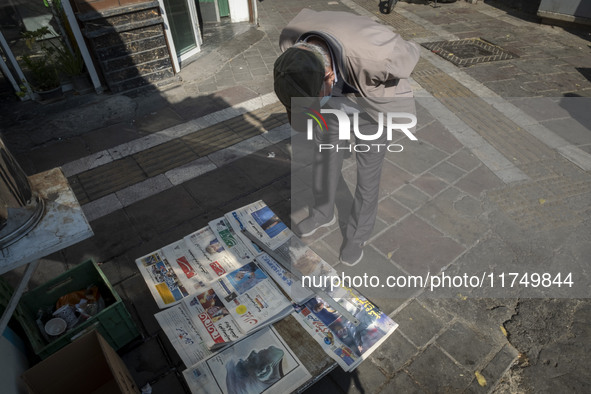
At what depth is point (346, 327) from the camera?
243 centimetres

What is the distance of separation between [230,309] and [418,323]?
1374 mm

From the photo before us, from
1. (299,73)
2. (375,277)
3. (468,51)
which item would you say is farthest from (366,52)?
(468,51)

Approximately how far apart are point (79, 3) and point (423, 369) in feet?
18.7

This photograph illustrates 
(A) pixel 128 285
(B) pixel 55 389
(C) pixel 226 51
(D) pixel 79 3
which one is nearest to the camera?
(B) pixel 55 389

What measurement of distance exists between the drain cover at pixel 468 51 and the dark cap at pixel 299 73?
17.1 feet

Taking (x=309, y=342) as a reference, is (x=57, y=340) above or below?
above

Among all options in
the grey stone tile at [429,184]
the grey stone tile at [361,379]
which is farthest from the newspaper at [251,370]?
the grey stone tile at [429,184]

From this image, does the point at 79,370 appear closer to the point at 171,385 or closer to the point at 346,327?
the point at 171,385

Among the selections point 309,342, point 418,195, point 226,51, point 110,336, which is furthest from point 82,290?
point 226,51

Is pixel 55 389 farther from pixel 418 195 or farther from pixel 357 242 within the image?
pixel 418 195

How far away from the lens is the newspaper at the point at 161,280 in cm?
258

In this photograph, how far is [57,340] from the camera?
2.09 meters

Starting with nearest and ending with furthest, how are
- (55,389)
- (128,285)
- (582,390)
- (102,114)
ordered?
1. (55,389)
2. (582,390)
3. (128,285)
4. (102,114)

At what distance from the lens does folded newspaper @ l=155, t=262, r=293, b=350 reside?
236 centimetres
